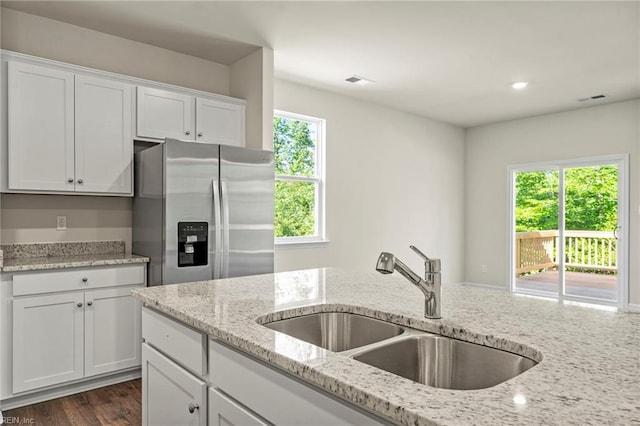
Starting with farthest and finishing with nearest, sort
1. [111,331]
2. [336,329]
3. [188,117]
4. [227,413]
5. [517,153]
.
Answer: [517,153]
[188,117]
[111,331]
[336,329]
[227,413]

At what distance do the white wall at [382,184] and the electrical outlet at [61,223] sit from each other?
6.55 feet

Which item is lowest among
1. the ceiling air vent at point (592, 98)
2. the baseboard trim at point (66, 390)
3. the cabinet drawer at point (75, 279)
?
the baseboard trim at point (66, 390)

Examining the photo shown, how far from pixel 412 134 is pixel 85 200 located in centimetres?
433

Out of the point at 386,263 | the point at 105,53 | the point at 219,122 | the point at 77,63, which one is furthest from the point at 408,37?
the point at 386,263

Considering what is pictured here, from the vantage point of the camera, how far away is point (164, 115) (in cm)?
341

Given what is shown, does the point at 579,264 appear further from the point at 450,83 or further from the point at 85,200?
the point at 85,200

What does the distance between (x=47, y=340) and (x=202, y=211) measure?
129cm

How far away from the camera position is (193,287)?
1.81 metres

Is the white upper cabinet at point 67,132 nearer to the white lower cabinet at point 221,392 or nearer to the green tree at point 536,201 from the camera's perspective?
the white lower cabinet at point 221,392

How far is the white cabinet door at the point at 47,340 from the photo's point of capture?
2.61 metres

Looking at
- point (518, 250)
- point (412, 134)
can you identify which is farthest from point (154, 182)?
point (518, 250)

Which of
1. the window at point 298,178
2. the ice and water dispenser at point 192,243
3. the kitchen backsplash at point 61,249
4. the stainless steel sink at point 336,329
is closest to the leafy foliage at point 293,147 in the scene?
the window at point 298,178

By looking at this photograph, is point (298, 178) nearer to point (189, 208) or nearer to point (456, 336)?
point (189, 208)

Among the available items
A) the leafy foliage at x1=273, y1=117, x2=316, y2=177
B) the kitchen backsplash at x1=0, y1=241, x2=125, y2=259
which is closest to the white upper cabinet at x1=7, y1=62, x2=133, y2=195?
the kitchen backsplash at x1=0, y1=241, x2=125, y2=259
